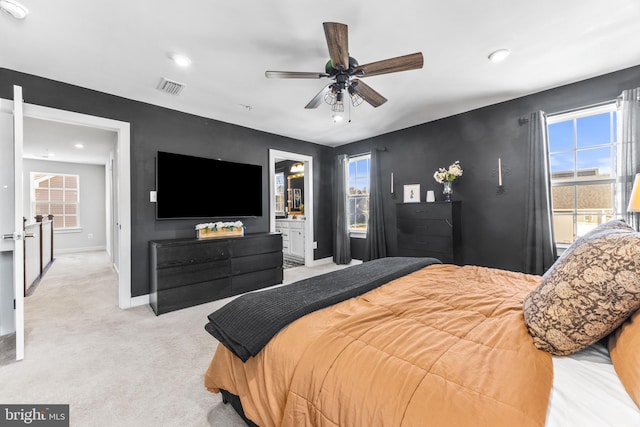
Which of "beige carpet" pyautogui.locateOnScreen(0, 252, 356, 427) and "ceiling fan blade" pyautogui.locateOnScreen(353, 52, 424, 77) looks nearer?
"beige carpet" pyautogui.locateOnScreen(0, 252, 356, 427)

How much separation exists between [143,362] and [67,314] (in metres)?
1.71

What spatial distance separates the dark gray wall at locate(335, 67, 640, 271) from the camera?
118 inches

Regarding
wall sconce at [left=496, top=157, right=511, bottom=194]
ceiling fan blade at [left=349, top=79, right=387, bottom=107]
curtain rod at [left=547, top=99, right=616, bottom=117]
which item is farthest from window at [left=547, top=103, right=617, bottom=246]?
ceiling fan blade at [left=349, top=79, right=387, bottom=107]

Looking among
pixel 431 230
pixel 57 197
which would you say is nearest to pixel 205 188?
pixel 431 230

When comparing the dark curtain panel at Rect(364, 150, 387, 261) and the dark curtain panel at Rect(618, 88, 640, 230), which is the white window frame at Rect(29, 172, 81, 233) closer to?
the dark curtain panel at Rect(364, 150, 387, 261)

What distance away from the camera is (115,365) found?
2.03m

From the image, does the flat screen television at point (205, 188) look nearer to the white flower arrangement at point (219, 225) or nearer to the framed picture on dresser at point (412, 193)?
the white flower arrangement at point (219, 225)

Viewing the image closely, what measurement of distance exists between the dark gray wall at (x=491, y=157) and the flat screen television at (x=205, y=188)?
2621 millimetres

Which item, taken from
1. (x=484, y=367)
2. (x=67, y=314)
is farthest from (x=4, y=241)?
(x=484, y=367)

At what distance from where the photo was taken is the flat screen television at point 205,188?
3.47 metres

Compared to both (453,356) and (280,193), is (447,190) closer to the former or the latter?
(453,356)

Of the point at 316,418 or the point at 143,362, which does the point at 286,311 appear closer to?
the point at 316,418

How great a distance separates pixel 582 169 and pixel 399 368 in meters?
3.63

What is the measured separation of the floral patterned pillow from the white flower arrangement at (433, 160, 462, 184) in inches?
116
